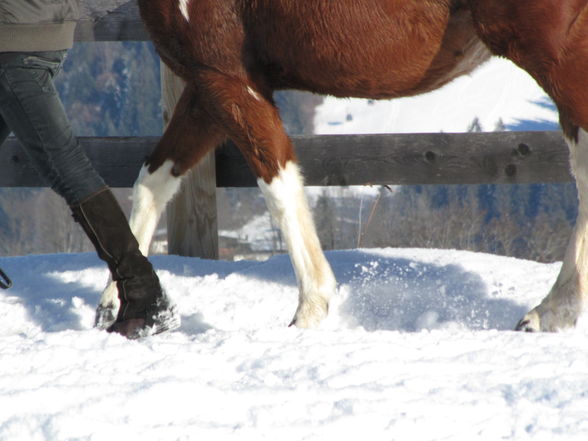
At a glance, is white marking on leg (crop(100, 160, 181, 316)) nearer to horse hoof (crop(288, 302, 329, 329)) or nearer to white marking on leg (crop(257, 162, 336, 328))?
white marking on leg (crop(257, 162, 336, 328))

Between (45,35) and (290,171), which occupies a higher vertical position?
(45,35)

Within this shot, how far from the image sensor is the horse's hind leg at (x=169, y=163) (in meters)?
3.54

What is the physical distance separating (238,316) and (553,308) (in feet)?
4.44

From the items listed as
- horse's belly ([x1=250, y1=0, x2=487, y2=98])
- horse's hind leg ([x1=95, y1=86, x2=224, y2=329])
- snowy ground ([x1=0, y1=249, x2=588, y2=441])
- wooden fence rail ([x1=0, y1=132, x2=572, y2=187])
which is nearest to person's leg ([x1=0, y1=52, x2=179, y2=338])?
snowy ground ([x1=0, y1=249, x2=588, y2=441])

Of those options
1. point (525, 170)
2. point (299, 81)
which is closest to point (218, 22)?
point (299, 81)

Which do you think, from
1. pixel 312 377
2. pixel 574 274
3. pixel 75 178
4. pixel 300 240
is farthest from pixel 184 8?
pixel 574 274

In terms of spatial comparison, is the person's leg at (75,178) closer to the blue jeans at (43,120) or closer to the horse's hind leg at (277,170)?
the blue jeans at (43,120)

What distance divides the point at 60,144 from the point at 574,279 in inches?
76.3

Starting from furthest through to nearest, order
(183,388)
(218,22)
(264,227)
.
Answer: (264,227) < (218,22) < (183,388)

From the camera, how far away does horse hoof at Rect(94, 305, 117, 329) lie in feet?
11.0

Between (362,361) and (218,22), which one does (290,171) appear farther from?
(362,361)

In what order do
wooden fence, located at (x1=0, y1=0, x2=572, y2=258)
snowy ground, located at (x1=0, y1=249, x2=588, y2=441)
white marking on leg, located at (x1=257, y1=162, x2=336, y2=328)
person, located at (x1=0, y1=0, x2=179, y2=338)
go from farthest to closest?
wooden fence, located at (x1=0, y1=0, x2=572, y2=258) → white marking on leg, located at (x1=257, y1=162, x2=336, y2=328) → person, located at (x1=0, y1=0, x2=179, y2=338) → snowy ground, located at (x1=0, y1=249, x2=588, y2=441)

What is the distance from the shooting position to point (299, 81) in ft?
10.1

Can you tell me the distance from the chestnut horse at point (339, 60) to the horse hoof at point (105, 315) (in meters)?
0.83
